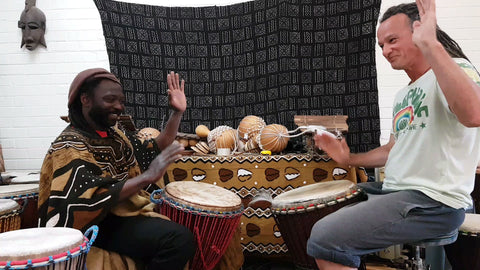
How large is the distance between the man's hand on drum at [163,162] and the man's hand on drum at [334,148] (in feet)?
3.04

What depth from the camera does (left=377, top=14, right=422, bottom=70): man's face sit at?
1628mm

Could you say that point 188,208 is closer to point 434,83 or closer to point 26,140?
point 434,83

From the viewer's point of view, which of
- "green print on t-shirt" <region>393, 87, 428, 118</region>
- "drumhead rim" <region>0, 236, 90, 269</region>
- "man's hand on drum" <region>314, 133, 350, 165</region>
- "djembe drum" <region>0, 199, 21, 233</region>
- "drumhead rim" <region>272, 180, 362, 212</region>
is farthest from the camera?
"man's hand on drum" <region>314, 133, 350, 165</region>

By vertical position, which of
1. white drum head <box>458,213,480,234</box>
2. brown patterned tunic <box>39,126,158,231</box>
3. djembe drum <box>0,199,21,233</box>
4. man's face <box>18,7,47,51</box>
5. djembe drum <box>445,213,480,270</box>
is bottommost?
djembe drum <box>445,213,480,270</box>

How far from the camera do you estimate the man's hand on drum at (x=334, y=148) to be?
2186 mm

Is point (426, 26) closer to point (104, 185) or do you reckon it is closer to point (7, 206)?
point (104, 185)

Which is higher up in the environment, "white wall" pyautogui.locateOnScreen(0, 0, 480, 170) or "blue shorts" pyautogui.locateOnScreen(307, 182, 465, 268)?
"white wall" pyautogui.locateOnScreen(0, 0, 480, 170)

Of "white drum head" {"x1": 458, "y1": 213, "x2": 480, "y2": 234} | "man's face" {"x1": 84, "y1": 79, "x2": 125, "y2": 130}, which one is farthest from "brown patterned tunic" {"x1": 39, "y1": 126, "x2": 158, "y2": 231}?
"white drum head" {"x1": 458, "y1": 213, "x2": 480, "y2": 234}

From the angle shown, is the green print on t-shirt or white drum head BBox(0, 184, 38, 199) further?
white drum head BBox(0, 184, 38, 199)

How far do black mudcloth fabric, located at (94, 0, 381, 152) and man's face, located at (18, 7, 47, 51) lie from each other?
0.75 metres

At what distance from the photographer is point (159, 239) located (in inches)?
70.9

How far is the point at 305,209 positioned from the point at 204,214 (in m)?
0.57

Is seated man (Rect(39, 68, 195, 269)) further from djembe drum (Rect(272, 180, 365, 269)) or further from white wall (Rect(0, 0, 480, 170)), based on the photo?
white wall (Rect(0, 0, 480, 170))

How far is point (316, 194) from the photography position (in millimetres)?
1779
